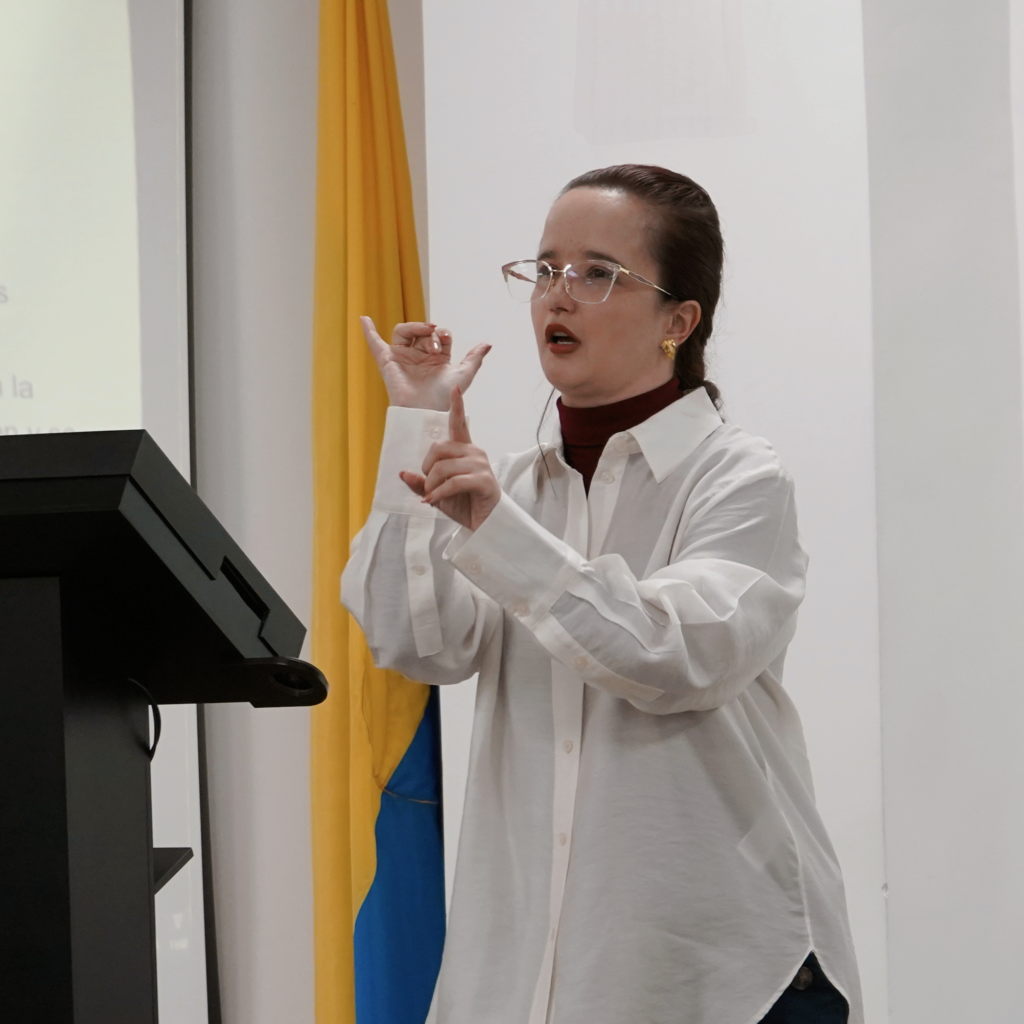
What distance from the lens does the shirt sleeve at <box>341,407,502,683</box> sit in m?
1.34

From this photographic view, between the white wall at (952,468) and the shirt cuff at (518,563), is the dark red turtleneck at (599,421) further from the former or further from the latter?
the white wall at (952,468)

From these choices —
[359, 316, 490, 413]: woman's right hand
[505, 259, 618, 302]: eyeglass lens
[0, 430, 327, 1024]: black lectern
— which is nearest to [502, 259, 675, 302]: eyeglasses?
[505, 259, 618, 302]: eyeglass lens

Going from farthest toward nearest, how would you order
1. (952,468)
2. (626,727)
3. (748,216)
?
(952,468) → (748,216) → (626,727)

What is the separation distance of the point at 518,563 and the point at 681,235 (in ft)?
1.58

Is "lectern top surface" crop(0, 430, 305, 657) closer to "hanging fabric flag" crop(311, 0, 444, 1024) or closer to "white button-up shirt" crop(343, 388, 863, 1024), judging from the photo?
"white button-up shirt" crop(343, 388, 863, 1024)

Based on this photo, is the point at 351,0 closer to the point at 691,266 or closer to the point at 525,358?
the point at 525,358

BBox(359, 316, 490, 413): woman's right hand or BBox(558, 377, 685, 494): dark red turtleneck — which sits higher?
BBox(359, 316, 490, 413): woman's right hand

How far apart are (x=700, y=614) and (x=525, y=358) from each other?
874 millimetres

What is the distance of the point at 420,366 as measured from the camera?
1392 millimetres

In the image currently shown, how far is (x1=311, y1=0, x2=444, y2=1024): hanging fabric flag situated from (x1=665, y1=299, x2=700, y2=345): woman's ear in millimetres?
894

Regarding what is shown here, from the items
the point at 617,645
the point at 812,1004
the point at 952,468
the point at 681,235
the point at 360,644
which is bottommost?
the point at 812,1004

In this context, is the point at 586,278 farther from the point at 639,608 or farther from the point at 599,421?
the point at 639,608

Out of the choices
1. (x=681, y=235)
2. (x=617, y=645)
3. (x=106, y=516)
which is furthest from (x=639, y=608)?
(x=106, y=516)

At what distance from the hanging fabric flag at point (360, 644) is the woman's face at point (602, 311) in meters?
0.87
